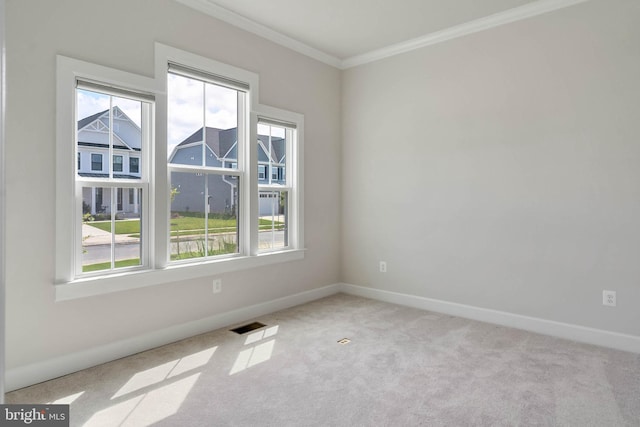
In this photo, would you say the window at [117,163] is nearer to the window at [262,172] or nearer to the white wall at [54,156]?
the white wall at [54,156]

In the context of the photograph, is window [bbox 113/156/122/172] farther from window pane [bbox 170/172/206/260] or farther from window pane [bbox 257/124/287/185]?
window pane [bbox 257/124/287/185]

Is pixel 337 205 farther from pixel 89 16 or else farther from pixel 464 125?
pixel 89 16

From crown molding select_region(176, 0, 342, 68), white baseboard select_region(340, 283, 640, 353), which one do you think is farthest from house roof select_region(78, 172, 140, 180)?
white baseboard select_region(340, 283, 640, 353)

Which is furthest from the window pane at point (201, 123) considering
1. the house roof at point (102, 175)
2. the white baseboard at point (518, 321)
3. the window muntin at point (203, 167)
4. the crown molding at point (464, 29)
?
the white baseboard at point (518, 321)

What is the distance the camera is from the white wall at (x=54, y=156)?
236 centimetres

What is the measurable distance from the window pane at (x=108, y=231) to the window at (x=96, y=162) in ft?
0.47

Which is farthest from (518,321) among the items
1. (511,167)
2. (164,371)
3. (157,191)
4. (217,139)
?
(157,191)

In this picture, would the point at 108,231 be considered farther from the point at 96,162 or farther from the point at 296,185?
the point at 296,185

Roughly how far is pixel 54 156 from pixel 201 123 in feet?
3.97

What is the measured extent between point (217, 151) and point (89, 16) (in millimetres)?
1361

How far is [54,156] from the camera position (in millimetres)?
2500

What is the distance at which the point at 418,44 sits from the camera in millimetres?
4082

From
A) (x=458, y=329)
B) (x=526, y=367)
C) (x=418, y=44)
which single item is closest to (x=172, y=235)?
(x=458, y=329)

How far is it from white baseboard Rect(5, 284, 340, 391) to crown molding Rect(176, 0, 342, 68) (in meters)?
2.68
